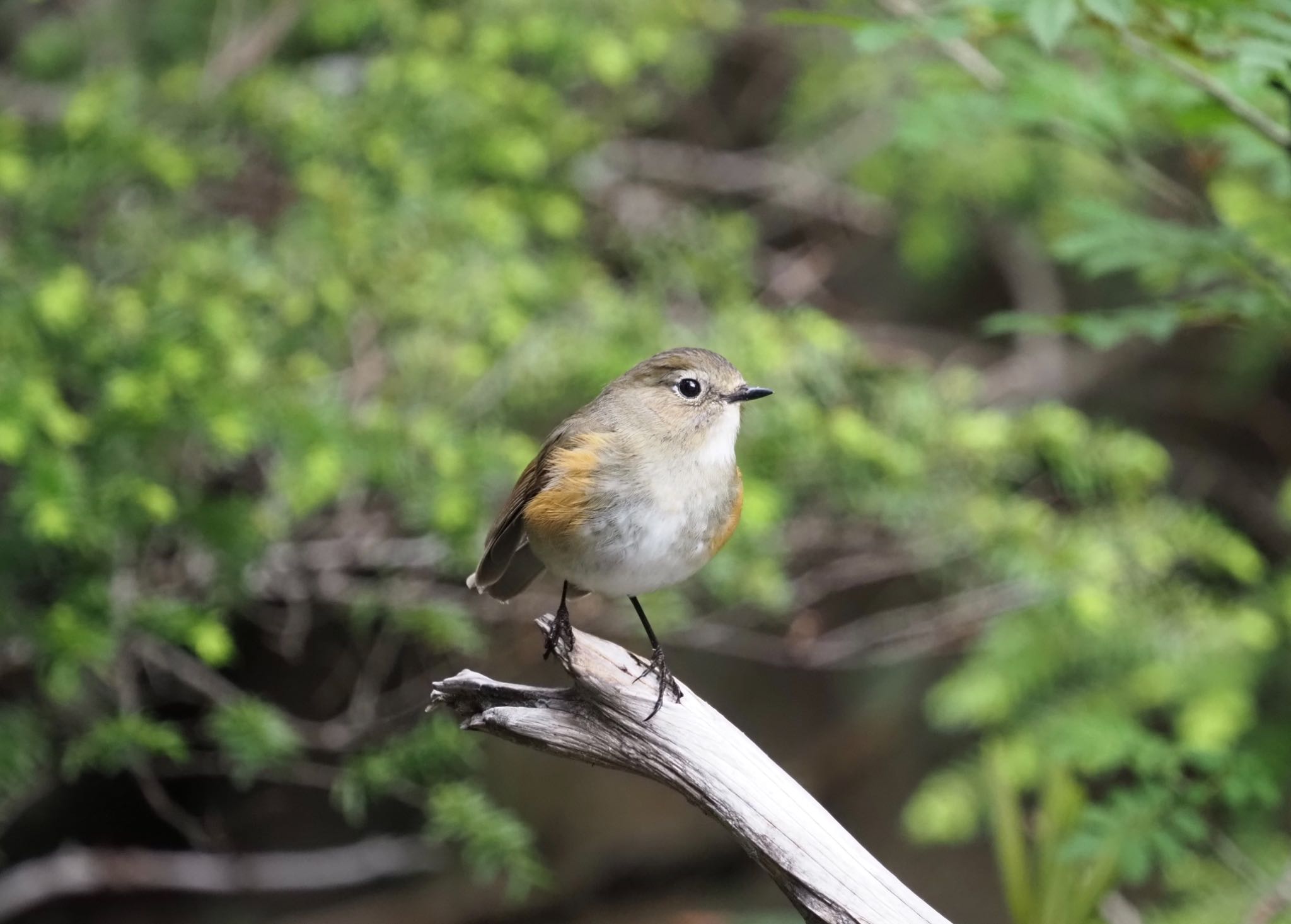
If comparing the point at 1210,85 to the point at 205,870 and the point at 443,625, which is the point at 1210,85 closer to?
the point at 443,625

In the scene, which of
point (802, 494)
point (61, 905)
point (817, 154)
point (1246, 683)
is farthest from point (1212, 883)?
point (61, 905)

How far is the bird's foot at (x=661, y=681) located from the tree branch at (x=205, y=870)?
2951 mm

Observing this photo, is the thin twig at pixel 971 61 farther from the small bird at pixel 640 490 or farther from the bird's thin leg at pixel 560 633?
the bird's thin leg at pixel 560 633

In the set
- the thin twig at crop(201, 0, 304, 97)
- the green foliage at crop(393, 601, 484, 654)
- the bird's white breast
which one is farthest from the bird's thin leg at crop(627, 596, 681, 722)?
the thin twig at crop(201, 0, 304, 97)

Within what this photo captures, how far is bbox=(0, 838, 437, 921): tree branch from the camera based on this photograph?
14.7 ft

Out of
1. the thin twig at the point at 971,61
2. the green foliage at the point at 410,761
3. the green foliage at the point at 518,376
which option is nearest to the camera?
the green foliage at the point at 518,376

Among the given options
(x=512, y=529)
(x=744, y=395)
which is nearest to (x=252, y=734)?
(x=512, y=529)

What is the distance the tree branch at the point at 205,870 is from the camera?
14.7ft

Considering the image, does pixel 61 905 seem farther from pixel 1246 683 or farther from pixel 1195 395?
pixel 1195 395

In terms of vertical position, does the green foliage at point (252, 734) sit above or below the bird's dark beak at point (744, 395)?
below

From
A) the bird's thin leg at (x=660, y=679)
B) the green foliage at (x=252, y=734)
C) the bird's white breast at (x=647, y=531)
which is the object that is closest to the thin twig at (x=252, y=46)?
the green foliage at (x=252, y=734)

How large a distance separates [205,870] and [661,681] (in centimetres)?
322

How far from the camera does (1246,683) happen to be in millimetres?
4090

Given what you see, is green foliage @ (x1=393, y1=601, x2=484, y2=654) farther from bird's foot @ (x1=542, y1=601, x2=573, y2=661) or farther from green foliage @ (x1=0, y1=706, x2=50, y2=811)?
bird's foot @ (x1=542, y1=601, x2=573, y2=661)
